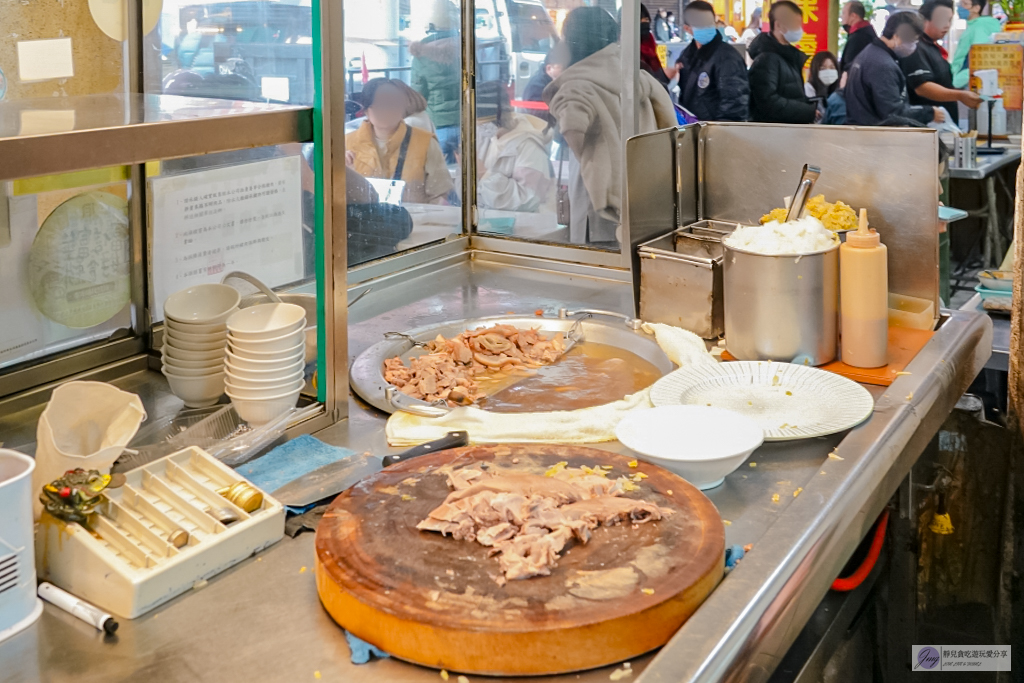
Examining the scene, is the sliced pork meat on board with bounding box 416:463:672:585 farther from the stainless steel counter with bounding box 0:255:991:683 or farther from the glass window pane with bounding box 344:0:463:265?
the glass window pane with bounding box 344:0:463:265

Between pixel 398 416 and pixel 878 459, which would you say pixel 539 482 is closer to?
pixel 398 416

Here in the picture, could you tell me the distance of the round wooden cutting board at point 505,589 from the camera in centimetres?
95

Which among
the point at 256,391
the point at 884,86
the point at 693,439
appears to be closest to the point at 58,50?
the point at 256,391

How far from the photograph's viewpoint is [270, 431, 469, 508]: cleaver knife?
1331mm

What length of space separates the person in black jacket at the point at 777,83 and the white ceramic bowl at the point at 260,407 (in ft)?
15.1

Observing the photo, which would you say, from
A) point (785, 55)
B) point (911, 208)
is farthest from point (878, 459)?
point (785, 55)

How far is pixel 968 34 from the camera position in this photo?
5754 millimetres

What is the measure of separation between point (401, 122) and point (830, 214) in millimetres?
1132

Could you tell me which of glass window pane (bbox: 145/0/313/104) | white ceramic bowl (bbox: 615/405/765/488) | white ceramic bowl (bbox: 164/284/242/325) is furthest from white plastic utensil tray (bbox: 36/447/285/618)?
glass window pane (bbox: 145/0/313/104)

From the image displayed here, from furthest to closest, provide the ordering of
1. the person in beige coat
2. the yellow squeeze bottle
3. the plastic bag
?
the person in beige coat
the yellow squeeze bottle
the plastic bag

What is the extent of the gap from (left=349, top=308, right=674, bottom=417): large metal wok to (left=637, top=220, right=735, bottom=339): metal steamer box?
66 mm

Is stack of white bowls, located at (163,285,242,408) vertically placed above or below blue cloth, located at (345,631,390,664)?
above

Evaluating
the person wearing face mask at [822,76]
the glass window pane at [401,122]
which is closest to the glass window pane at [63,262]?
the glass window pane at [401,122]

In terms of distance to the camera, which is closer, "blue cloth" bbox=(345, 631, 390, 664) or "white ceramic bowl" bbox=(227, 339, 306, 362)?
"blue cloth" bbox=(345, 631, 390, 664)
